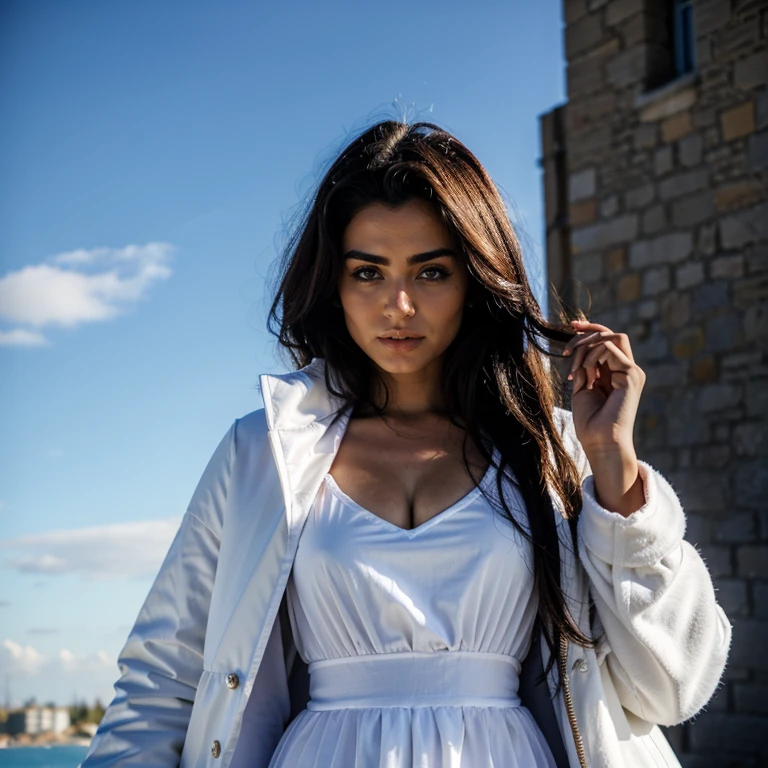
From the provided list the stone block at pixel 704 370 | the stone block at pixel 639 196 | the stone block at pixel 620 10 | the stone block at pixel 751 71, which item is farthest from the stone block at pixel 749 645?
the stone block at pixel 620 10

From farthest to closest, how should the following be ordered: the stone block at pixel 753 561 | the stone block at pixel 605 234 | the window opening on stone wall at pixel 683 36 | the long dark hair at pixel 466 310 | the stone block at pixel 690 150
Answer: the stone block at pixel 605 234 → the window opening on stone wall at pixel 683 36 → the stone block at pixel 690 150 → the stone block at pixel 753 561 → the long dark hair at pixel 466 310

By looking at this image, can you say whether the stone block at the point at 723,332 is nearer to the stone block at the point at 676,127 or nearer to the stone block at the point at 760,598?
the stone block at the point at 676,127

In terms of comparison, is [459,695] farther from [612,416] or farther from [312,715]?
[612,416]

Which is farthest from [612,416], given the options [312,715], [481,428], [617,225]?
[617,225]

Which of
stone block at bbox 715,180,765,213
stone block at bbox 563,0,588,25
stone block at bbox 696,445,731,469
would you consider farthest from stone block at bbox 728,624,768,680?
stone block at bbox 563,0,588,25

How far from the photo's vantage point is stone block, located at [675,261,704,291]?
732 cm

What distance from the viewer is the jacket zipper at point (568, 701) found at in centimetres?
218

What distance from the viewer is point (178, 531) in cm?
242

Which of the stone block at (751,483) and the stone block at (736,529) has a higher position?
the stone block at (751,483)

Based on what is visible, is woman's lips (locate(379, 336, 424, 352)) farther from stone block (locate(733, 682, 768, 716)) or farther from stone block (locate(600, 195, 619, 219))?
stone block (locate(600, 195, 619, 219))

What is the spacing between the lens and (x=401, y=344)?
8.15ft

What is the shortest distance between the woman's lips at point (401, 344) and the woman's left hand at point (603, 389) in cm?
37

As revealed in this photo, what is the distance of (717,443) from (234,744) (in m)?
5.50

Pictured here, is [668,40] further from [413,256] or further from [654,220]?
[413,256]
